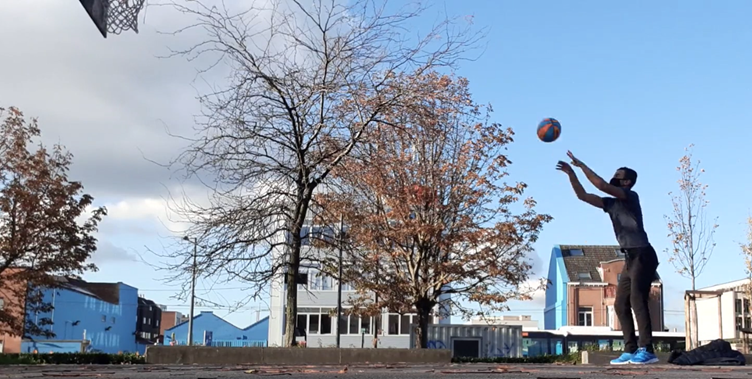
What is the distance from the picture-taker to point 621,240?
7.46 meters

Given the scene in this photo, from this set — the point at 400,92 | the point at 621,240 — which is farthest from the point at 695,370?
the point at 400,92

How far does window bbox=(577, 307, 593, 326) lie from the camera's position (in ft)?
216

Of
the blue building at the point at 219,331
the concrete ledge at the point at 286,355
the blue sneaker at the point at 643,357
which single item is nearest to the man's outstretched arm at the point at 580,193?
the blue sneaker at the point at 643,357

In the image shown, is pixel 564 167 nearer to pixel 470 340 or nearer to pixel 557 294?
pixel 470 340

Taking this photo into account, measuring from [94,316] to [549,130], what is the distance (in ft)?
265

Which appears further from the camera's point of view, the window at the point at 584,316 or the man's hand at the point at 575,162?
the window at the point at 584,316

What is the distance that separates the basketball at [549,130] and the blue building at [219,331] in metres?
73.4

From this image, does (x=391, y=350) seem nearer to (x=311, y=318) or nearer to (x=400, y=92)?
(x=400, y=92)

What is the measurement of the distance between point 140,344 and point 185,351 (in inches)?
3807

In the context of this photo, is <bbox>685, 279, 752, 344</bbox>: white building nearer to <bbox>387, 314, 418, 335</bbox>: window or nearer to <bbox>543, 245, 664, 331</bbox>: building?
<bbox>387, 314, 418, 335</bbox>: window

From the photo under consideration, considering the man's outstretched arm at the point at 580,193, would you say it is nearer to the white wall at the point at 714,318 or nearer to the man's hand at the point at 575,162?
the man's hand at the point at 575,162

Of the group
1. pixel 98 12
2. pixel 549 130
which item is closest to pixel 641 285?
pixel 549 130

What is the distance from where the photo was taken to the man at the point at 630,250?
24.2 ft

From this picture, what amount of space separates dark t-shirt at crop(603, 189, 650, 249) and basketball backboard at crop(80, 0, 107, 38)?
19.7 feet
